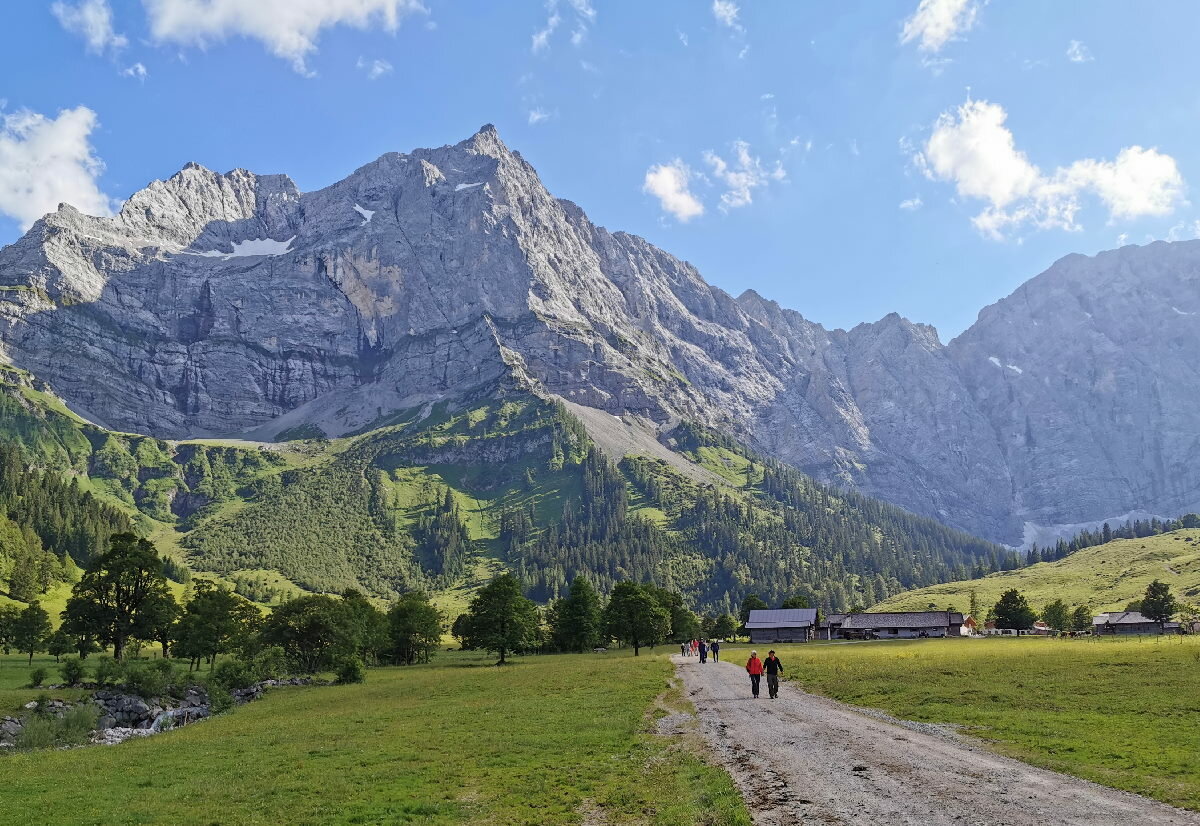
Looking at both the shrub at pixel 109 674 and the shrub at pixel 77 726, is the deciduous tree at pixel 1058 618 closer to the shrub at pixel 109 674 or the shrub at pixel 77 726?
Answer: the shrub at pixel 109 674

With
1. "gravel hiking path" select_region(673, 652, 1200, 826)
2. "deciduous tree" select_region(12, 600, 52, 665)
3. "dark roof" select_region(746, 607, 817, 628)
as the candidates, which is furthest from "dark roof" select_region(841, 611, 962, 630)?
"deciduous tree" select_region(12, 600, 52, 665)

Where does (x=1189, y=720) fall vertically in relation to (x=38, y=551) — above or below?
below

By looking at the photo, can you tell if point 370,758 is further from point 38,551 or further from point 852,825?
point 38,551

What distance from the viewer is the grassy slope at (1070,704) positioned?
2270cm

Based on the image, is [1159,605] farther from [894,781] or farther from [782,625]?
[894,781]

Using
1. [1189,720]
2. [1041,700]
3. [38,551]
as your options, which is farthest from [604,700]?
[38,551]

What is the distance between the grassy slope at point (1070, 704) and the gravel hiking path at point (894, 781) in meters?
1.58

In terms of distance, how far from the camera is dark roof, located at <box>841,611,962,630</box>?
16788cm

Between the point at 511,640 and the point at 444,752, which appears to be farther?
the point at 511,640

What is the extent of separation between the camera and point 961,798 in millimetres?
19234

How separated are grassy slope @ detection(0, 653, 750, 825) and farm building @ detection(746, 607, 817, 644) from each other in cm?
13252

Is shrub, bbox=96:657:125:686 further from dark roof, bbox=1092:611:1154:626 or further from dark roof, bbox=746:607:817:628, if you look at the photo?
dark roof, bbox=1092:611:1154:626

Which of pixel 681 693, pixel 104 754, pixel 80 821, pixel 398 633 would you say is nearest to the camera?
pixel 80 821

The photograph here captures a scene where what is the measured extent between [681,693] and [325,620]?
73533 mm
